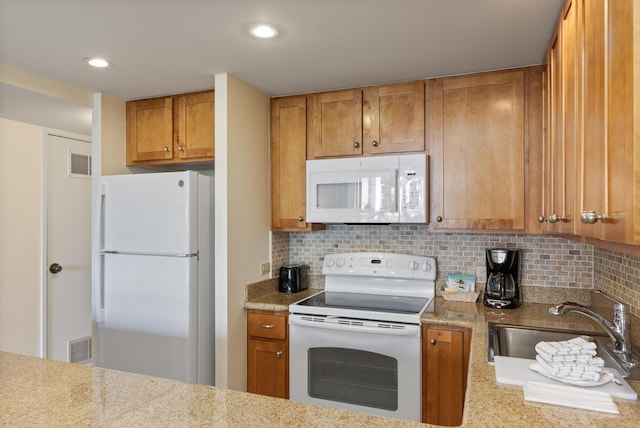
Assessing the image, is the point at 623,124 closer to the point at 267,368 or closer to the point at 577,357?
the point at 577,357

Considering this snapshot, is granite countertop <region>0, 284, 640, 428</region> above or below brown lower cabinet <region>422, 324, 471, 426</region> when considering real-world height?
above

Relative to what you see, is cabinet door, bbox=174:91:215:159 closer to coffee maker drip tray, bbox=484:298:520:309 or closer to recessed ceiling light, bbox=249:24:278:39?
recessed ceiling light, bbox=249:24:278:39

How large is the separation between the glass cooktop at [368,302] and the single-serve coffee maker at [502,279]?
38cm

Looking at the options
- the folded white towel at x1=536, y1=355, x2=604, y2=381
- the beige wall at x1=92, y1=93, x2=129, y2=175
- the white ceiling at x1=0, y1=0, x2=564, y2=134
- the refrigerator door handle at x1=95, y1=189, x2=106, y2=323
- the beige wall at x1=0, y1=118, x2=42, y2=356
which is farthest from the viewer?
the beige wall at x1=0, y1=118, x2=42, y2=356

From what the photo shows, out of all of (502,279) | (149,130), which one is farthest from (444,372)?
(149,130)

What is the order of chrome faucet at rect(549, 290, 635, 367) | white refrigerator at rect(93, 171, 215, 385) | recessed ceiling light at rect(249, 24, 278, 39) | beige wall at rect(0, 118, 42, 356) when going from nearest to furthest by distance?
chrome faucet at rect(549, 290, 635, 367) < recessed ceiling light at rect(249, 24, 278, 39) < white refrigerator at rect(93, 171, 215, 385) < beige wall at rect(0, 118, 42, 356)

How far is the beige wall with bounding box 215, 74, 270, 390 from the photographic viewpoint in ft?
8.23

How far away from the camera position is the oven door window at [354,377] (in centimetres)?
231

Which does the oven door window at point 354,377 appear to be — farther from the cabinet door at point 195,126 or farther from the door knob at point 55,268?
the door knob at point 55,268

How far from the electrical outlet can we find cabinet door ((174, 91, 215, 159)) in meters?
0.80

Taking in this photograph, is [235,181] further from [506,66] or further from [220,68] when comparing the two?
[506,66]

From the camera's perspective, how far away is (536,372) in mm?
1403

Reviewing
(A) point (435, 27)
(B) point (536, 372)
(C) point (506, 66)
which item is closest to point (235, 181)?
(A) point (435, 27)

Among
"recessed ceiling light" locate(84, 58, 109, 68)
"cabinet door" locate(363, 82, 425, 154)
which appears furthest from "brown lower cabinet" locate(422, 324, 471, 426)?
"recessed ceiling light" locate(84, 58, 109, 68)
